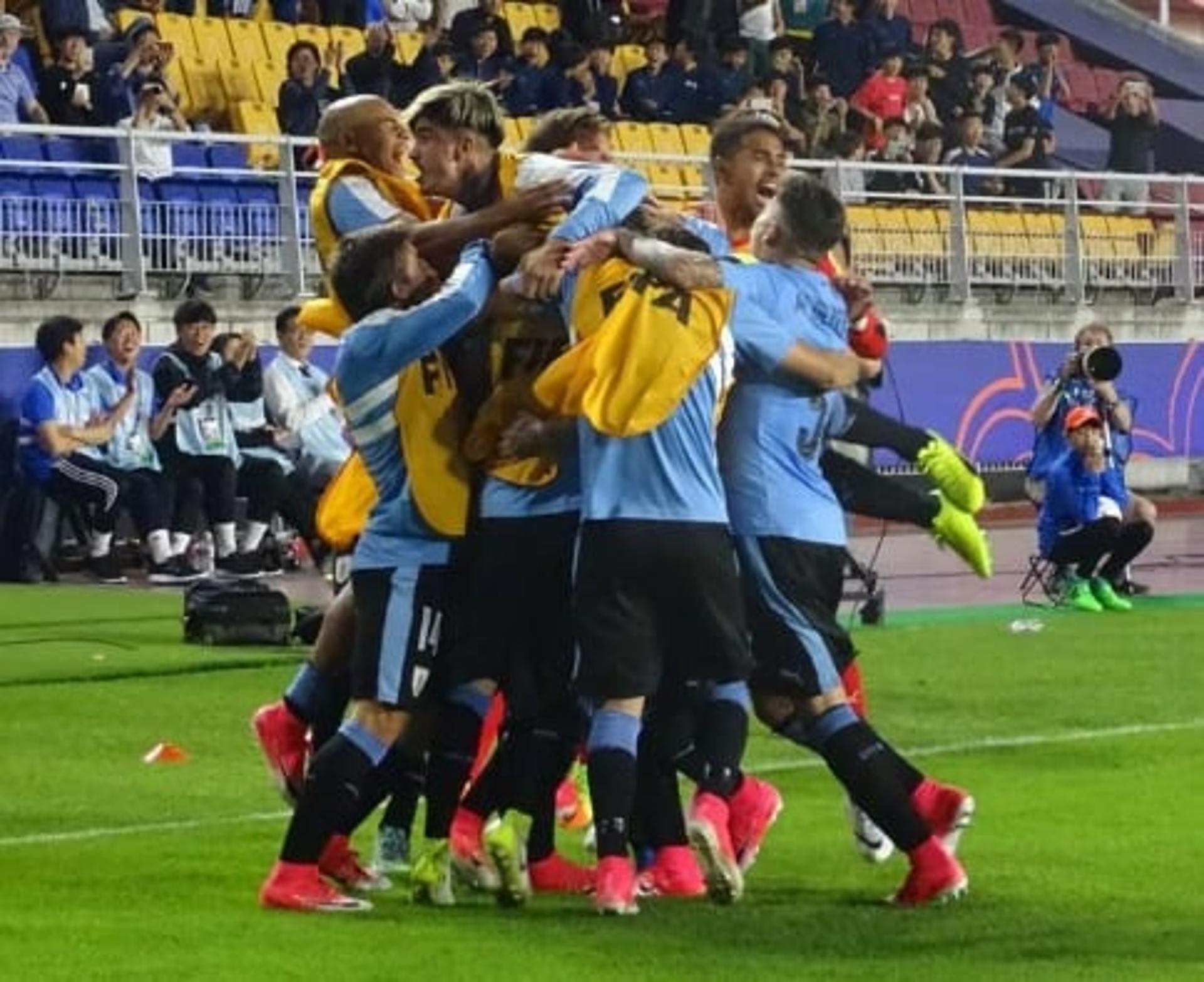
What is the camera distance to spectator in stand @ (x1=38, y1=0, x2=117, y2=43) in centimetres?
2592

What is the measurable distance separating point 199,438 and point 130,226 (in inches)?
78.3

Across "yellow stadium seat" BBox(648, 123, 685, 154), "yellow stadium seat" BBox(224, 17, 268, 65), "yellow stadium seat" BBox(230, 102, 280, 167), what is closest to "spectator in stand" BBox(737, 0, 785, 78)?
"yellow stadium seat" BBox(648, 123, 685, 154)

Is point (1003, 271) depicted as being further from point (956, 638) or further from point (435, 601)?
point (435, 601)

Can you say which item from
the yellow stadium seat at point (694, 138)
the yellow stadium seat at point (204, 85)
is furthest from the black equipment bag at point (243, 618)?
the yellow stadium seat at point (694, 138)

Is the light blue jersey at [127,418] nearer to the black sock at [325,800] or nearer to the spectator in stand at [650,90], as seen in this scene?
the spectator in stand at [650,90]

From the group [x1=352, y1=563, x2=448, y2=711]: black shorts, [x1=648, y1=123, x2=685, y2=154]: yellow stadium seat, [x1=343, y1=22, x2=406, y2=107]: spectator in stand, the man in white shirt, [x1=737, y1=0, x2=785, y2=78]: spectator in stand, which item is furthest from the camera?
[x1=737, y1=0, x2=785, y2=78]: spectator in stand

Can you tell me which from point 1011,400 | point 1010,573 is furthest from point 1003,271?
point 1010,573

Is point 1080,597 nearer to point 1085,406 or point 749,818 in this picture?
point 1085,406

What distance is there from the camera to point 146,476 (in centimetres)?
2173

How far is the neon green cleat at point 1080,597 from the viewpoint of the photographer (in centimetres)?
1923

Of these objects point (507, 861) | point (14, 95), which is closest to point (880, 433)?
point (507, 861)

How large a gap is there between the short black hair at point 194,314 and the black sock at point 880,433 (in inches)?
500

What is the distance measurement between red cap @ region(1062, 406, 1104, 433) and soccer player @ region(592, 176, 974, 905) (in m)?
11.0

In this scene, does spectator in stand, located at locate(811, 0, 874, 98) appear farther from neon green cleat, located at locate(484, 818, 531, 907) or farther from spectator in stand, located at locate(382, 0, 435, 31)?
neon green cleat, located at locate(484, 818, 531, 907)
